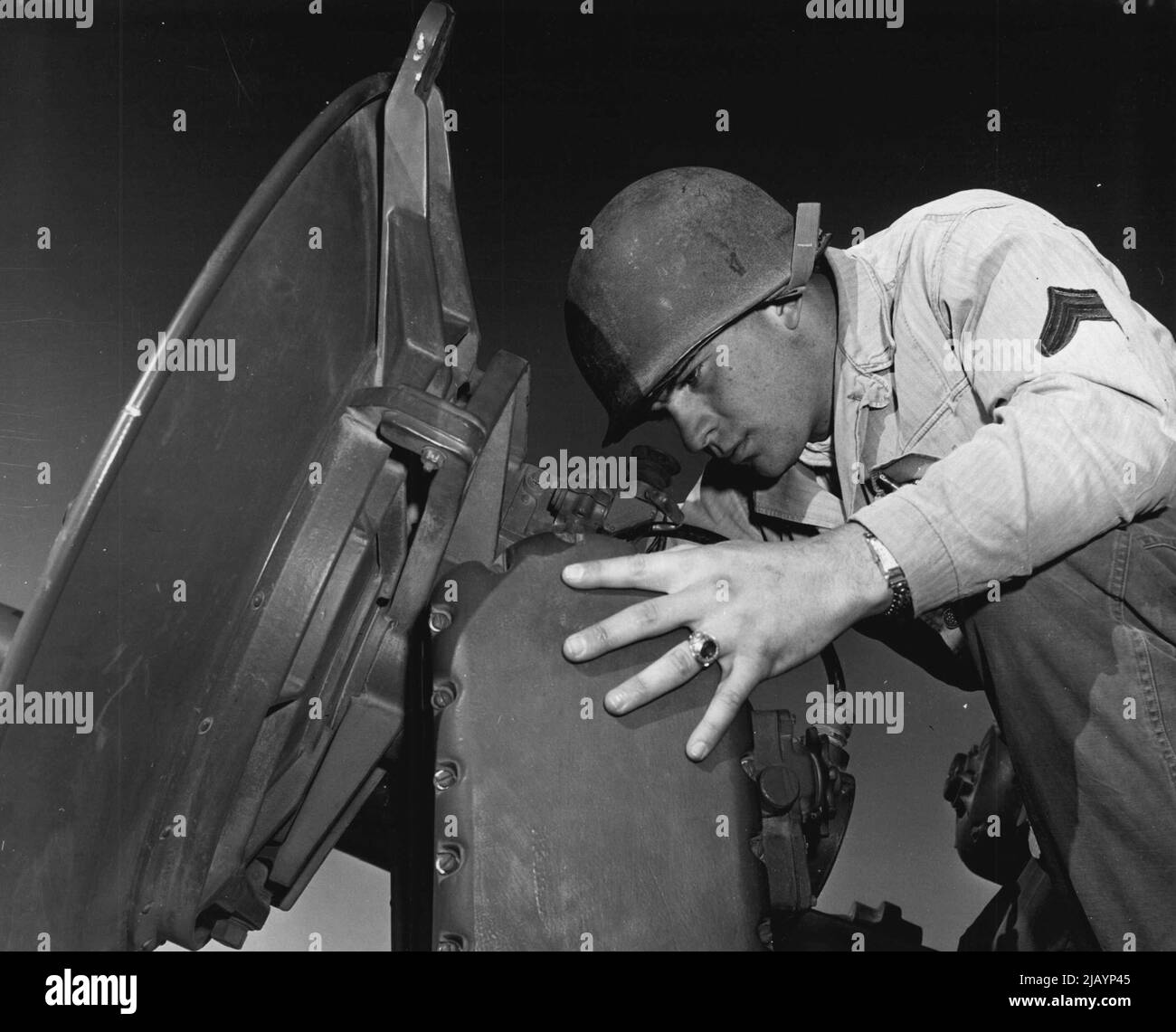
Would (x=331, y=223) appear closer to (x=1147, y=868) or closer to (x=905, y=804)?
(x=1147, y=868)

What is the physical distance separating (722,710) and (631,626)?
0.12 m

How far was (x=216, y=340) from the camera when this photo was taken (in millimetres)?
907

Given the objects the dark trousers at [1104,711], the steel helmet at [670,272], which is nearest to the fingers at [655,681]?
the dark trousers at [1104,711]

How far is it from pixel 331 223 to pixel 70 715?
51 centimetres

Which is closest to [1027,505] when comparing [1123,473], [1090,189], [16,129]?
[1123,473]

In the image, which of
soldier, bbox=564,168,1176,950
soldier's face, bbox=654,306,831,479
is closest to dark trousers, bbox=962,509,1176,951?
soldier, bbox=564,168,1176,950

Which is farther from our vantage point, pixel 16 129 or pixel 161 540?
pixel 16 129

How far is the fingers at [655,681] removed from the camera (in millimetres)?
1031

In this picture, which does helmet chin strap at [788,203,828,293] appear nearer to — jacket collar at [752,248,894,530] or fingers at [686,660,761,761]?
jacket collar at [752,248,894,530]

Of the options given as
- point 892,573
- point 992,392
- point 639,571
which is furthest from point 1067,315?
point 639,571

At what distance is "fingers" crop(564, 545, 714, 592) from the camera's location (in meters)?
1.06

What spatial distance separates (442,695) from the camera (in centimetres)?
104

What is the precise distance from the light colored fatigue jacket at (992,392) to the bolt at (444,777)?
1.65 feet

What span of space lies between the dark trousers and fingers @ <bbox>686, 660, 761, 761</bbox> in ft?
1.12
